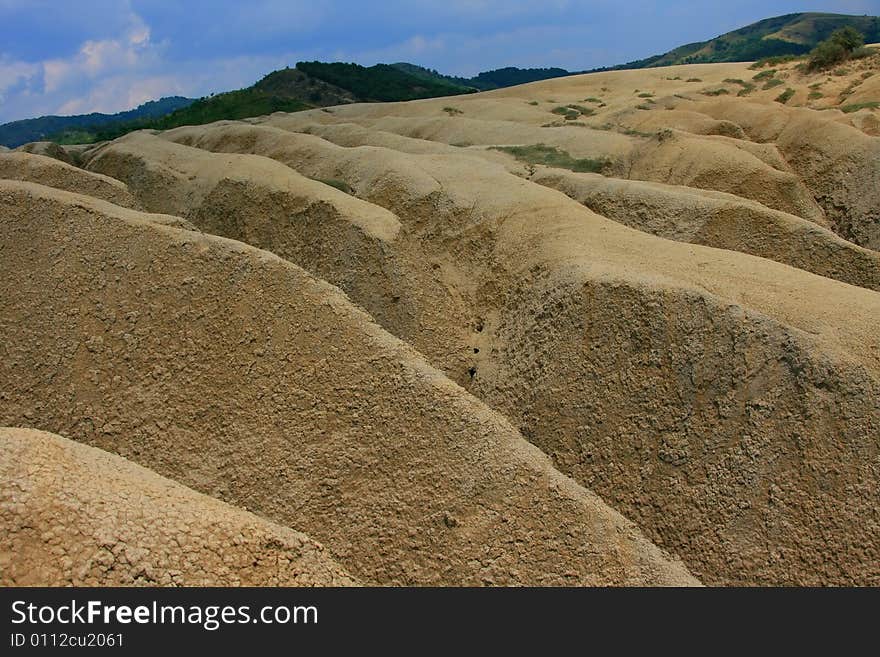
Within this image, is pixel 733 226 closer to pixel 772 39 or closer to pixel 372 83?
pixel 372 83

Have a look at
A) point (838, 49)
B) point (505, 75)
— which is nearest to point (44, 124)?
point (505, 75)

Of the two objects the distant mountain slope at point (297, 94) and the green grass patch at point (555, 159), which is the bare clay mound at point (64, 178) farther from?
the distant mountain slope at point (297, 94)

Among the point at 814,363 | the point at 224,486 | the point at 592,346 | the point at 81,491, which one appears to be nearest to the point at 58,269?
the point at 224,486

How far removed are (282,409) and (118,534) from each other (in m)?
2.79

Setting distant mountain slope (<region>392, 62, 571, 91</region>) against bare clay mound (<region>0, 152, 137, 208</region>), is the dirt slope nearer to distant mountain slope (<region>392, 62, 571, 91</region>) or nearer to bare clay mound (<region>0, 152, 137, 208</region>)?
bare clay mound (<region>0, 152, 137, 208</region>)

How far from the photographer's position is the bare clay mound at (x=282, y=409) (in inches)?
262

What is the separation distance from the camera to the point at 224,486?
23.5 ft

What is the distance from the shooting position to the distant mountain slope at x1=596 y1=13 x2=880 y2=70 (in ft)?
289

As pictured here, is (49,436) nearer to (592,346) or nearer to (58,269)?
(58,269)

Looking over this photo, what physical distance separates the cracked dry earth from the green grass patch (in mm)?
6598

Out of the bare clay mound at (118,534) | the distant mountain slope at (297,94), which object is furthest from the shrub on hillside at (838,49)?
the bare clay mound at (118,534)

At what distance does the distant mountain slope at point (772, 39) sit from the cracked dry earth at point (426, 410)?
82862 millimetres

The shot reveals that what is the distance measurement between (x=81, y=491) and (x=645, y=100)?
92.2 feet

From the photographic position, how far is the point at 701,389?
812 centimetres
